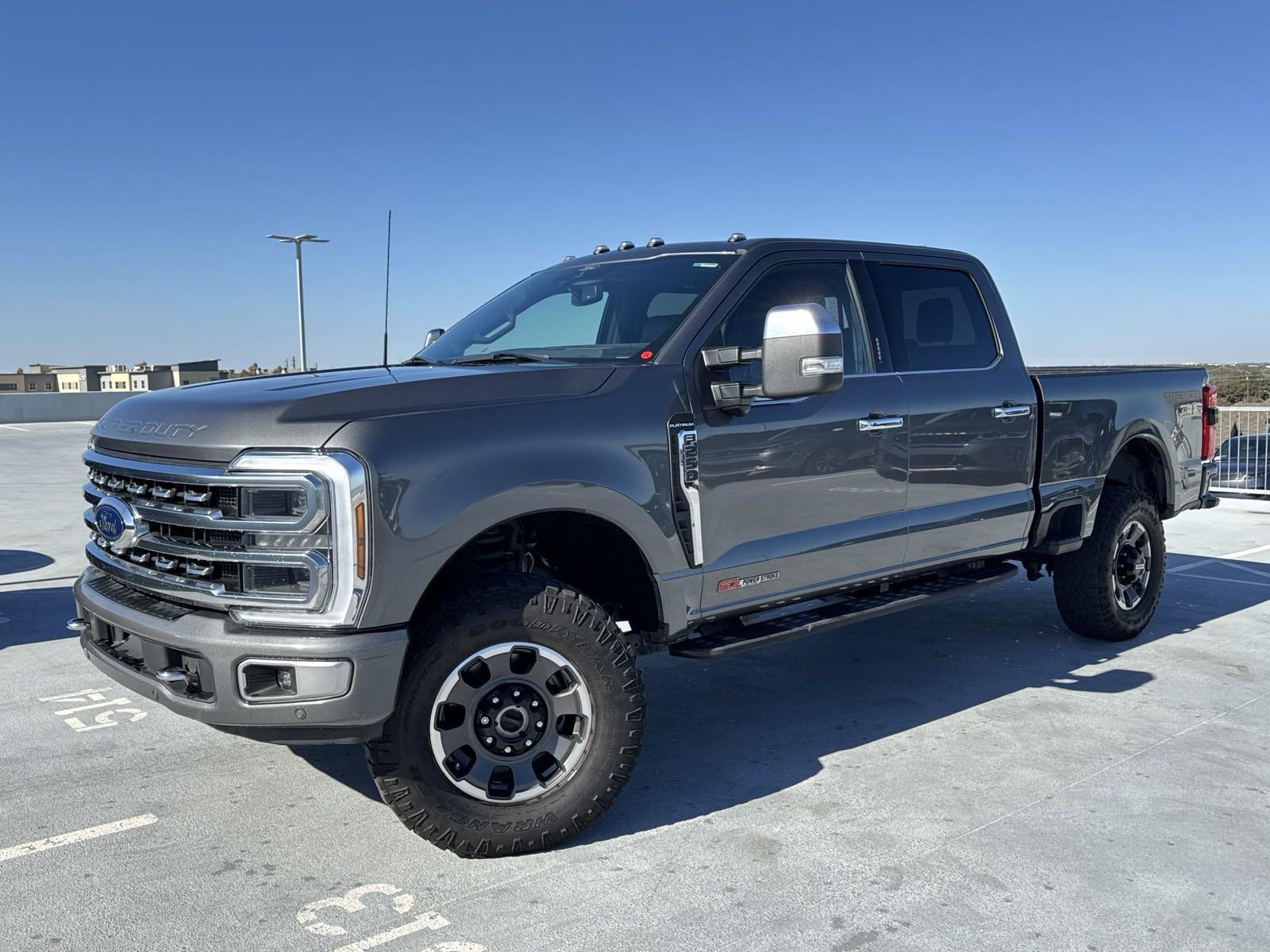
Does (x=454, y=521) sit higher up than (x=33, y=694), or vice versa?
(x=454, y=521)

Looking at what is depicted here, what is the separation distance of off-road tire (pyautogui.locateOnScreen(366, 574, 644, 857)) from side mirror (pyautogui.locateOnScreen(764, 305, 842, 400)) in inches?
40.6

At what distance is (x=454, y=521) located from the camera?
3.37 m

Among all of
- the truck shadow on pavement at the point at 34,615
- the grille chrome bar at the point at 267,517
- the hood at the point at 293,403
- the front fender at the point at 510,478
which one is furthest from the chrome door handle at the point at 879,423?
the truck shadow on pavement at the point at 34,615

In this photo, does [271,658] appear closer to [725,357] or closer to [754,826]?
[754,826]

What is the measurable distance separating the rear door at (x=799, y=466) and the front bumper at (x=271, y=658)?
131 cm

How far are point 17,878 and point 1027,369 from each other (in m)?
4.89

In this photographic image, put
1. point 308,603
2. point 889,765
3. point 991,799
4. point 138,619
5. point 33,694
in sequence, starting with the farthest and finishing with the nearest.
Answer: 1. point 33,694
2. point 889,765
3. point 991,799
4. point 138,619
5. point 308,603

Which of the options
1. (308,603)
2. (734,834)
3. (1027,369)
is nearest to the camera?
(308,603)

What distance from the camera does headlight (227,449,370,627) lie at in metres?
3.16

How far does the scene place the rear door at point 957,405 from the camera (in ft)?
16.3

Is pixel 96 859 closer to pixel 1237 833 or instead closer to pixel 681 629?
pixel 681 629

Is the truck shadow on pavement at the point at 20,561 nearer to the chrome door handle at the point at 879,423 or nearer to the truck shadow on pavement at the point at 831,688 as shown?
the truck shadow on pavement at the point at 831,688

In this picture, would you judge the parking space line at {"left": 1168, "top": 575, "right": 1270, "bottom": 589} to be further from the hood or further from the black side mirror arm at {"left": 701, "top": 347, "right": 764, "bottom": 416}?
the hood

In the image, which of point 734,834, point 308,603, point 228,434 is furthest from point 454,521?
point 734,834
